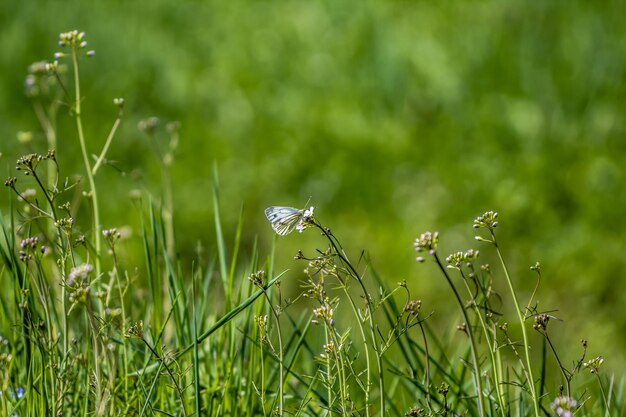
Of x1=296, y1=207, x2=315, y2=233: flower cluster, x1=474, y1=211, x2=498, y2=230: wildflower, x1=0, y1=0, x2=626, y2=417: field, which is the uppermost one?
x1=0, y1=0, x2=626, y2=417: field

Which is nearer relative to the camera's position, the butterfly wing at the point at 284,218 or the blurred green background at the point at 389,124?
the butterfly wing at the point at 284,218

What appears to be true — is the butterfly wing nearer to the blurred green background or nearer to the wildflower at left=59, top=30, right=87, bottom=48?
the wildflower at left=59, top=30, right=87, bottom=48

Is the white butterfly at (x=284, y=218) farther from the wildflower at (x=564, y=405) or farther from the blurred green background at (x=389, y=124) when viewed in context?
the blurred green background at (x=389, y=124)

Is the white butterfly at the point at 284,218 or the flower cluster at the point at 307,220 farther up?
the white butterfly at the point at 284,218

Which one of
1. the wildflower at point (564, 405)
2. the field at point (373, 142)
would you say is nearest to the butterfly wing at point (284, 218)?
the wildflower at point (564, 405)

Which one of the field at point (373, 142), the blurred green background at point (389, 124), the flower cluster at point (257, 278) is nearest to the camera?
the flower cluster at point (257, 278)

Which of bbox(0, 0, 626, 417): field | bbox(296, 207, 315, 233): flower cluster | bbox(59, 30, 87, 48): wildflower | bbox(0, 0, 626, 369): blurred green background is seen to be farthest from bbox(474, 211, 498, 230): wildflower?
bbox(0, 0, 626, 369): blurred green background

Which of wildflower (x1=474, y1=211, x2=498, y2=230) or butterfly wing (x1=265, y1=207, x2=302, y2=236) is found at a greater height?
butterfly wing (x1=265, y1=207, x2=302, y2=236)
